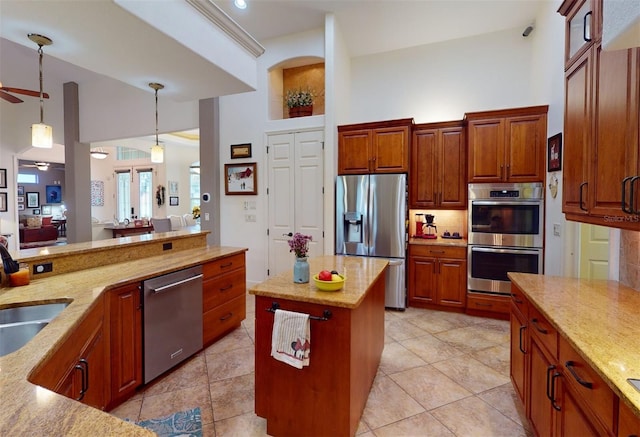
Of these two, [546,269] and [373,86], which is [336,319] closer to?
[546,269]

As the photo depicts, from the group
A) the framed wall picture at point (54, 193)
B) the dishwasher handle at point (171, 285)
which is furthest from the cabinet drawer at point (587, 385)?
the framed wall picture at point (54, 193)

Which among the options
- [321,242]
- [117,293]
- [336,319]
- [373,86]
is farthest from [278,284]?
[373,86]

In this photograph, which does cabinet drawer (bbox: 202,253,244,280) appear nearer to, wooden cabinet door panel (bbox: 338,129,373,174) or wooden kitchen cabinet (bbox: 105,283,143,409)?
wooden kitchen cabinet (bbox: 105,283,143,409)

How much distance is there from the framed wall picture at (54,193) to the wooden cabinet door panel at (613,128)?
1529 cm

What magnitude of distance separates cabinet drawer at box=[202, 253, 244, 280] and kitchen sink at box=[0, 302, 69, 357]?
1.17 metres

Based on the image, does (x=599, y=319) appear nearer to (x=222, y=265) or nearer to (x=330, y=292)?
(x=330, y=292)

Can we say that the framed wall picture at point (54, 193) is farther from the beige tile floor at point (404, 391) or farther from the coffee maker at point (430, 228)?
the coffee maker at point (430, 228)

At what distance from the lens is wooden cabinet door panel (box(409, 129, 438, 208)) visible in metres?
3.91

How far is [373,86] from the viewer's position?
185 inches

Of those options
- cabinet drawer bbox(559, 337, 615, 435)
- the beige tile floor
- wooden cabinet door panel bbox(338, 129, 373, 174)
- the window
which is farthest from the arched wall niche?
the window

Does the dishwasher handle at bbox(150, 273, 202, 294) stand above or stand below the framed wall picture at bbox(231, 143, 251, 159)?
below

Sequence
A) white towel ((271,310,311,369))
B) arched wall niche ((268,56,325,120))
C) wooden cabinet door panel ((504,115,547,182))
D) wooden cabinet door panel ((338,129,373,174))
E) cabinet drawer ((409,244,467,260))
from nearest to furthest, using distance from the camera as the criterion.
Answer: white towel ((271,310,311,369)) < wooden cabinet door panel ((504,115,547,182)) < cabinet drawer ((409,244,467,260)) < wooden cabinet door panel ((338,129,373,174)) < arched wall niche ((268,56,325,120))

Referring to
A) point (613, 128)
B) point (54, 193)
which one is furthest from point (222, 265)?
point (54, 193)

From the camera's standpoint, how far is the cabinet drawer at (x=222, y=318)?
2.81 meters
